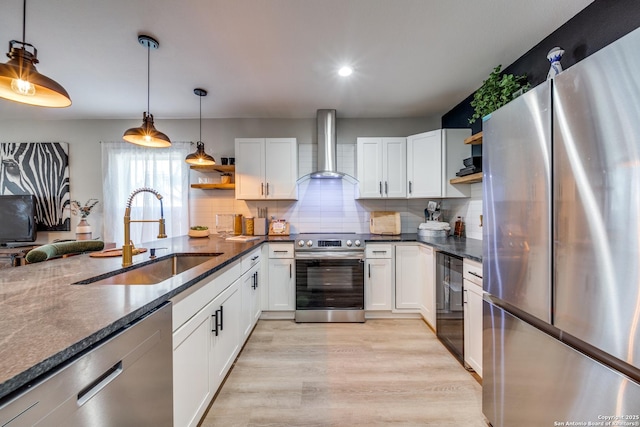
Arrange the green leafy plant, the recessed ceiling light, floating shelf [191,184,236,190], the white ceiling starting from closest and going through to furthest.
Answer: the white ceiling
the green leafy plant
the recessed ceiling light
floating shelf [191,184,236,190]

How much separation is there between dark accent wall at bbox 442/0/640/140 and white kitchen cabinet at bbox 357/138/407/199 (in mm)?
1335

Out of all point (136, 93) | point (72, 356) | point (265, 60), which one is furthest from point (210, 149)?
point (72, 356)

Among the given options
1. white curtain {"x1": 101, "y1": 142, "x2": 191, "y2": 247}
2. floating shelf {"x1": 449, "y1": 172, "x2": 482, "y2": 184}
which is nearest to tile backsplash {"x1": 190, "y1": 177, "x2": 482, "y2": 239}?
white curtain {"x1": 101, "y1": 142, "x2": 191, "y2": 247}

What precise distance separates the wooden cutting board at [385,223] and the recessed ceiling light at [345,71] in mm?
1779

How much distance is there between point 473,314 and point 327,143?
2.44 m

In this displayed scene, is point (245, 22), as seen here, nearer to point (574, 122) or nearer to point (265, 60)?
point (265, 60)

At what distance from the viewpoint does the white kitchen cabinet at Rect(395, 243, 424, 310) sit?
2945 mm

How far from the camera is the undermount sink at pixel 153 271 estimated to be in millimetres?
1436

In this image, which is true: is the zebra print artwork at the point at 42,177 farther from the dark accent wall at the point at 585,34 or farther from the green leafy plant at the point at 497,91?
the dark accent wall at the point at 585,34

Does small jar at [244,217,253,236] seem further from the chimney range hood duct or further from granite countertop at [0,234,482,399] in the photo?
granite countertop at [0,234,482,399]

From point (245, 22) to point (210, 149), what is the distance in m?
2.18

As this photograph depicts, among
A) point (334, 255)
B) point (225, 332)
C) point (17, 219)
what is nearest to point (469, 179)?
point (334, 255)

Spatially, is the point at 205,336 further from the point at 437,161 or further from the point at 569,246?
the point at 437,161

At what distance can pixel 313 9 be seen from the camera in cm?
160
